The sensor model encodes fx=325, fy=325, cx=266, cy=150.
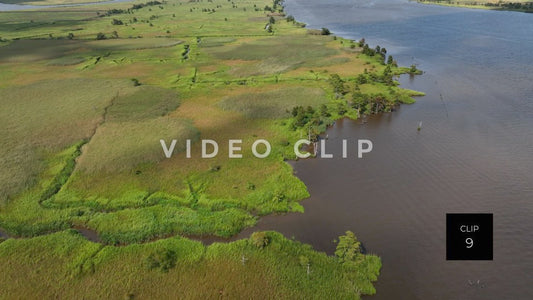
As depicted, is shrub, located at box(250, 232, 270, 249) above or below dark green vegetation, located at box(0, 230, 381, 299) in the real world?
above

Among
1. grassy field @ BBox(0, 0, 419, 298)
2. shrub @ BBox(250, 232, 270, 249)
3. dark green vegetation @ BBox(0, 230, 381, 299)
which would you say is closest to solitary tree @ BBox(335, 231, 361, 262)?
dark green vegetation @ BBox(0, 230, 381, 299)

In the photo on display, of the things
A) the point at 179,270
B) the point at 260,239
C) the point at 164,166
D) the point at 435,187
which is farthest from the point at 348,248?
the point at 164,166

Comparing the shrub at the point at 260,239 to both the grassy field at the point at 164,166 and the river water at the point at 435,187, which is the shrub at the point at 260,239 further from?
the river water at the point at 435,187

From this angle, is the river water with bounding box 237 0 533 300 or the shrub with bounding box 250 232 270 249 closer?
the river water with bounding box 237 0 533 300

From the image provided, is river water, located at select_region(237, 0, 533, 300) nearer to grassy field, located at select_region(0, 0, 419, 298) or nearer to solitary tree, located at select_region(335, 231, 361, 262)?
solitary tree, located at select_region(335, 231, 361, 262)

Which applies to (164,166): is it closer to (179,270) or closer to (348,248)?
(179,270)

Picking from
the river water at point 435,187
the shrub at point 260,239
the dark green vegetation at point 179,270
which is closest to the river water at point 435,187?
the river water at point 435,187
